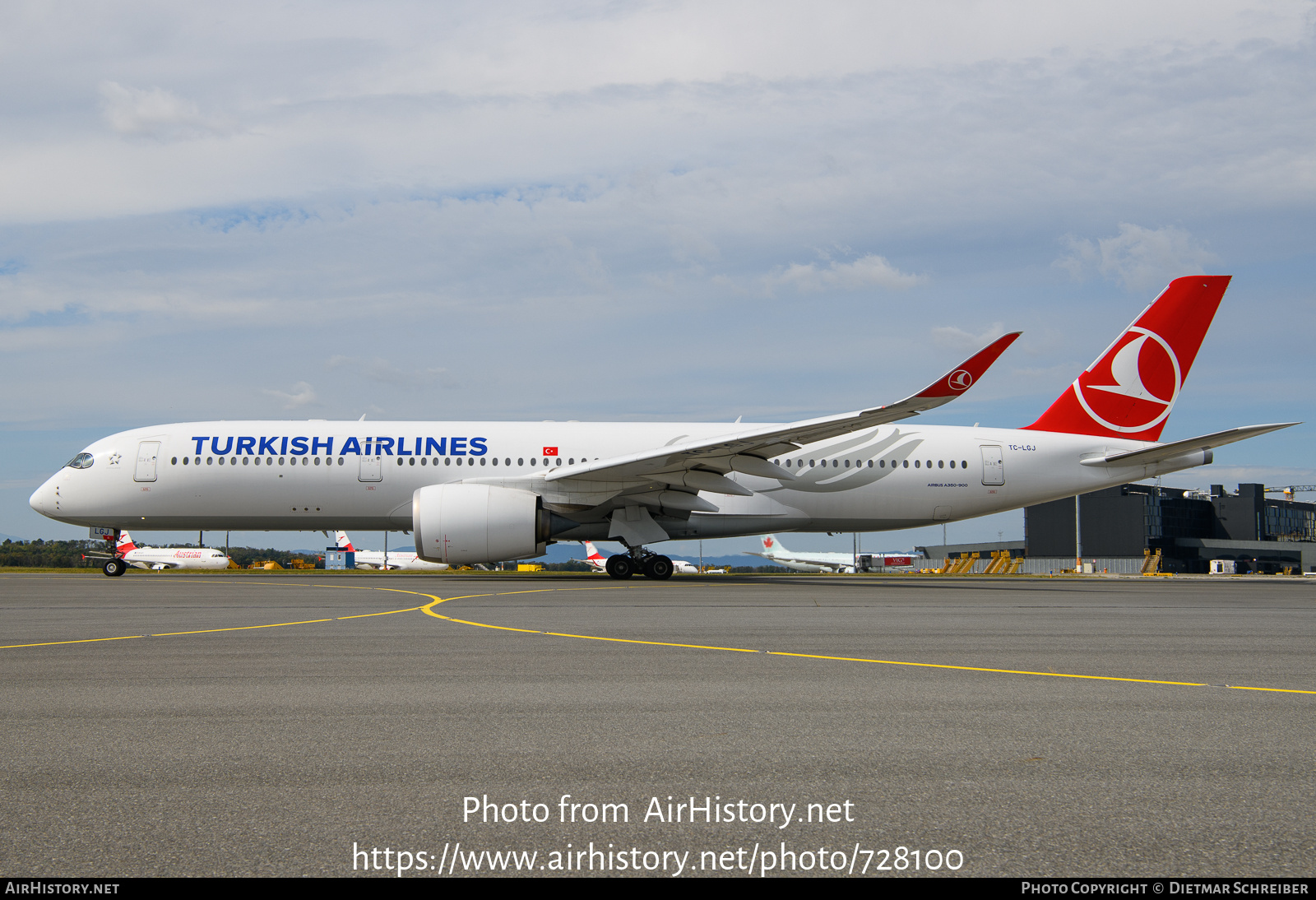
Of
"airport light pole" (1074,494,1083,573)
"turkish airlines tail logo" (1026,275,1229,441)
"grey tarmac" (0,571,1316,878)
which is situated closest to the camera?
"grey tarmac" (0,571,1316,878)

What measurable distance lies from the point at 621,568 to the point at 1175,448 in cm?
1299

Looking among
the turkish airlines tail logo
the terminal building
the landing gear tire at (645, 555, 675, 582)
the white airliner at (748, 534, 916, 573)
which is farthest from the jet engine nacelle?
the white airliner at (748, 534, 916, 573)

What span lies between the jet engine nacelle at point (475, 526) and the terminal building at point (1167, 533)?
49.7m

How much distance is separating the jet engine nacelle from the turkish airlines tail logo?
13.5 meters

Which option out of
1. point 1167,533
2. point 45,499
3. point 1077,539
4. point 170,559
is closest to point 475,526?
point 45,499

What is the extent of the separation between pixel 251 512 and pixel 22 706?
59.5 feet

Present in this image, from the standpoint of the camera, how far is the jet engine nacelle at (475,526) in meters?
19.9

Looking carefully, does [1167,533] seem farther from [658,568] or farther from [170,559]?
[170,559]

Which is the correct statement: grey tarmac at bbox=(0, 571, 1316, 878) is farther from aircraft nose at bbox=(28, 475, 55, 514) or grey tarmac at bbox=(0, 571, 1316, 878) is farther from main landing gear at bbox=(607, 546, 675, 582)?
aircraft nose at bbox=(28, 475, 55, 514)

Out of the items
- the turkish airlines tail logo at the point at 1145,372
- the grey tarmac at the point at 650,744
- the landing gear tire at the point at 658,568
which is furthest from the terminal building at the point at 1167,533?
the grey tarmac at the point at 650,744

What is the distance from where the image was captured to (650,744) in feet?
14.4

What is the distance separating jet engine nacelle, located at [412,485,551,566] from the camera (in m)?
19.9

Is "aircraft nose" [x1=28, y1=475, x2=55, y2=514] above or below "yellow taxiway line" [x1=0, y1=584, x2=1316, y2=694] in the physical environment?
above

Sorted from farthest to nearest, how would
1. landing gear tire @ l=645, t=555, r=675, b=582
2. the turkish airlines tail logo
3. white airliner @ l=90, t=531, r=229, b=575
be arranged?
white airliner @ l=90, t=531, r=229, b=575
the turkish airlines tail logo
landing gear tire @ l=645, t=555, r=675, b=582
